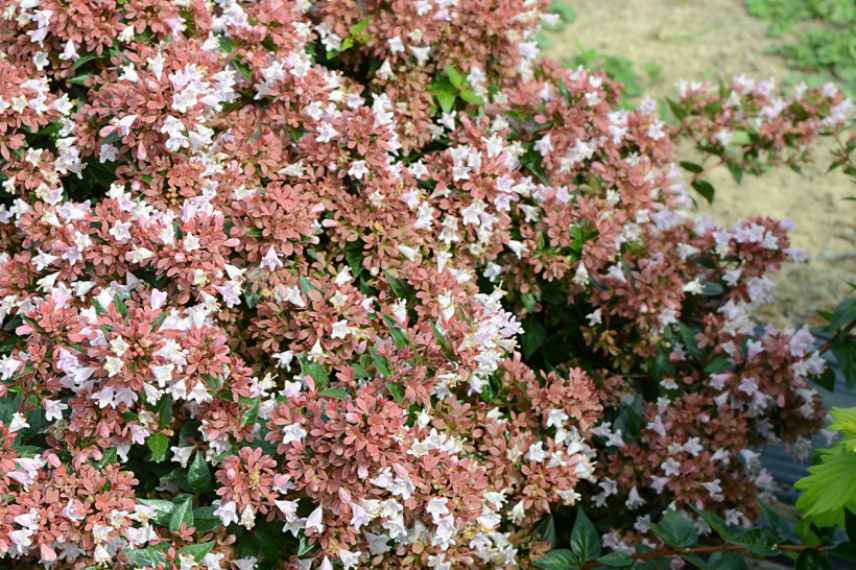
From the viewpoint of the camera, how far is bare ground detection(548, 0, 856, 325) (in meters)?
4.39

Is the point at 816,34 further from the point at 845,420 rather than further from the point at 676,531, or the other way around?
the point at 845,420

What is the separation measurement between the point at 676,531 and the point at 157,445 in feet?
4.24

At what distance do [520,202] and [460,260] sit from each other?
0.31 metres

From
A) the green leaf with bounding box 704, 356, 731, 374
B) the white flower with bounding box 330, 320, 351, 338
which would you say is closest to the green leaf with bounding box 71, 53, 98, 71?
the white flower with bounding box 330, 320, 351, 338

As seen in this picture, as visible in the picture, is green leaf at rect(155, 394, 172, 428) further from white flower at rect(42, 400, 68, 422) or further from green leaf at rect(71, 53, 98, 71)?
green leaf at rect(71, 53, 98, 71)

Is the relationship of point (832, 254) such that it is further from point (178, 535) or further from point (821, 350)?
point (178, 535)

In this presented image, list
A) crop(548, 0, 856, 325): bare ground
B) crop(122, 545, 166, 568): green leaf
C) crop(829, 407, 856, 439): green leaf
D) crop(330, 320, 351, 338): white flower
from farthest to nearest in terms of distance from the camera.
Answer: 1. crop(548, 0, 856, 325): bare ground
2. crop(330, 320, 351, 338): white flower
3. crop(122, 545, 166, 568): green leaf
4. crop(829, 407, 856, 439): green leaf

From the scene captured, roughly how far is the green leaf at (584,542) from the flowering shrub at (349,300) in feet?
0.38

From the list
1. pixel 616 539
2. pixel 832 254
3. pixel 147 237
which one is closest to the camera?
pixel 147 237

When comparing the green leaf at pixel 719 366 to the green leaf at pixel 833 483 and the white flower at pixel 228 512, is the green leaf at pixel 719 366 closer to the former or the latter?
A: the green leaf at pixel 833 483

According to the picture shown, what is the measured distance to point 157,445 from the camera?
223 cm

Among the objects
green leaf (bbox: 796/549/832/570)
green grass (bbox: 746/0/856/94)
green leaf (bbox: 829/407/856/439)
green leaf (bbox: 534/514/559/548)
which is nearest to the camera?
green leaf (bbox: 829/407/856/439)

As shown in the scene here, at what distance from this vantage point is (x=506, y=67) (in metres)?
3.01

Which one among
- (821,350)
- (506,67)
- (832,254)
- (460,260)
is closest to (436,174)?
(460,260)
